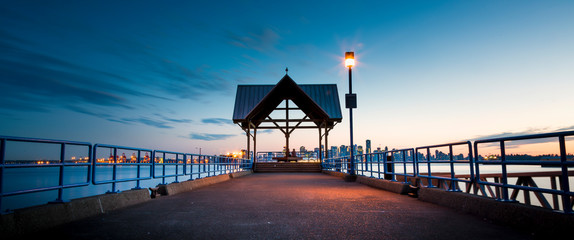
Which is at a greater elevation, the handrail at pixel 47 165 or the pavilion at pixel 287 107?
the pavilion at pixel 287 107

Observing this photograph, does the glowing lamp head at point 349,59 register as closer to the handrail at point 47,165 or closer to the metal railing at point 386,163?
the metal railing at point 386,163

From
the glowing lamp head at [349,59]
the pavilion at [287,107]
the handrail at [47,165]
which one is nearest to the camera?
the handrail at [47,165]

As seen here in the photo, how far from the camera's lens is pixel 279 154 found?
1276 inches

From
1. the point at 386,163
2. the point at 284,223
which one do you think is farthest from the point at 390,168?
the point at 284,223

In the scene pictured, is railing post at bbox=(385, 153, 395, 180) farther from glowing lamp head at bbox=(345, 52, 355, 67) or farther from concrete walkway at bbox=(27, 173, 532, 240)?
glowing lamp head at bbox=(345, 52, 355, 67)

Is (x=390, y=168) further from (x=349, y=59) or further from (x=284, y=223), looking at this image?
(x=284, y=223)

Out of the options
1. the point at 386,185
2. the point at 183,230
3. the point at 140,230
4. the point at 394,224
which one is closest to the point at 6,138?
the point at 140,230

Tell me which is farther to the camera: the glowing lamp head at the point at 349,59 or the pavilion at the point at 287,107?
the pavilion at the point at 287,107

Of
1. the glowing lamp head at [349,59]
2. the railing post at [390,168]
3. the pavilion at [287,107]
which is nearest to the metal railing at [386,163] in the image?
the railing post at [390,168]

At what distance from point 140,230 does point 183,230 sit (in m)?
0.57

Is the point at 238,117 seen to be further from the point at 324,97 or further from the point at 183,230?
the point at 183,230

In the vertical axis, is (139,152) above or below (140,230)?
above

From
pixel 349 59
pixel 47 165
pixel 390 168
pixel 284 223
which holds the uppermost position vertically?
pixel 349 59

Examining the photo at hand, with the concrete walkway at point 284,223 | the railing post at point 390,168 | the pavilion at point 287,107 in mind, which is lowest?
the concrete walkway at point 284,223
